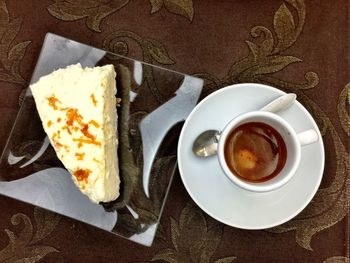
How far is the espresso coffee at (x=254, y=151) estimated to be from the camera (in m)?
0.85

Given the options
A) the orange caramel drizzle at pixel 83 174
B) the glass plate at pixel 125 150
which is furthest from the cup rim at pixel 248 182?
the orange caramel drizzle at pixel 83 174

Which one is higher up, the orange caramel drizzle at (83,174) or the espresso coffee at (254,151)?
the espresso coffee at (254,151)

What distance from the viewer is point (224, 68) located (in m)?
0.95

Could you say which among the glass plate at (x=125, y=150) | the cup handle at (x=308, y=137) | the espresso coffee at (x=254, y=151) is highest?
the cup handle at (x=308, y=137)

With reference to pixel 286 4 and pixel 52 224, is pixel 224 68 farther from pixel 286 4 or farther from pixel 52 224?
pixel 52 224

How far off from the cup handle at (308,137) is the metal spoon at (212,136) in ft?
0.21

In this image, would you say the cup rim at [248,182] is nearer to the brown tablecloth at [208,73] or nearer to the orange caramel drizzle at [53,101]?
the brown tablecloth at [208,73]

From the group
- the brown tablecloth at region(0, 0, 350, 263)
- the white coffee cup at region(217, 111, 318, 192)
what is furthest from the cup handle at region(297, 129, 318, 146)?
the brown tablecloth at region(0, 0, 350, 263)

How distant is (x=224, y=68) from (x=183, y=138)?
17cm

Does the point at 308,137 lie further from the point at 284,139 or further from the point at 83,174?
the point at 83,174

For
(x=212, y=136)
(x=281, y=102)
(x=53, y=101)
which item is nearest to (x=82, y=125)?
(x=53, y=101)

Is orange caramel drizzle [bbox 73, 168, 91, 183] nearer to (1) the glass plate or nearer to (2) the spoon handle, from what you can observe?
(1) the glass plate

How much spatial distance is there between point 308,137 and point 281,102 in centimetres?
8

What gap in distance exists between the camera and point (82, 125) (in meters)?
0.87
